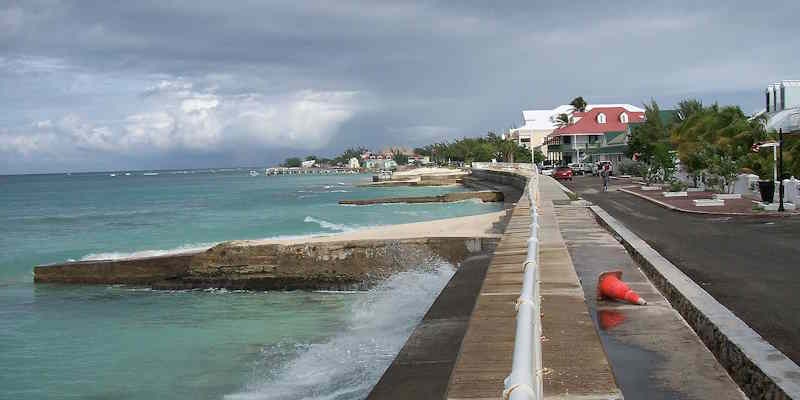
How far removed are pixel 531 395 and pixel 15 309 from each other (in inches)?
748

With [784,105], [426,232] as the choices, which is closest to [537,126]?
[784,105]

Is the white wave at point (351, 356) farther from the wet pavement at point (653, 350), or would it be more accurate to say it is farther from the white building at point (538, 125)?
the white building at point (538, 125)

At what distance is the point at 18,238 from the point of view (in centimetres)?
4272

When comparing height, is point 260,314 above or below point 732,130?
below

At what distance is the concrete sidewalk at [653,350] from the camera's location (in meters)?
5.74

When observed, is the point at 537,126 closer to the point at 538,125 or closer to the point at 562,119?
the point at 538,125

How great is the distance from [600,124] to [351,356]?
8806 cm

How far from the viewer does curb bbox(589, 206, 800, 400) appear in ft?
17.6

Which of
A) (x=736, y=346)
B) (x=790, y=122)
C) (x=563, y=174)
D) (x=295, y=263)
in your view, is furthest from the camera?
(x=563, y=174)

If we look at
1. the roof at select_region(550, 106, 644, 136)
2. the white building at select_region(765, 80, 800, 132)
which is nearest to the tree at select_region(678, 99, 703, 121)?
the white building at select_region(765, 80, 800, 132)

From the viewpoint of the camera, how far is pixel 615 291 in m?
8.78

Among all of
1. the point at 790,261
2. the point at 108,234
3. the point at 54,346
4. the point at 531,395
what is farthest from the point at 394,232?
the point at 108,234

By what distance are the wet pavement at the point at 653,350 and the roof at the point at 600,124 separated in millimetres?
85890

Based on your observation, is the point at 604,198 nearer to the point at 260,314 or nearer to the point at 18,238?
the point at 260,314
